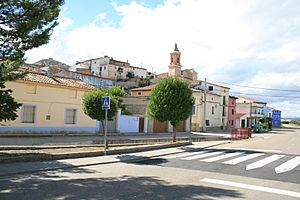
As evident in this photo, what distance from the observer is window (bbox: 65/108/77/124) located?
2823 centimetres

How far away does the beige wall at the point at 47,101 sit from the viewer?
954 inches

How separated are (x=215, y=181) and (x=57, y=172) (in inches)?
204

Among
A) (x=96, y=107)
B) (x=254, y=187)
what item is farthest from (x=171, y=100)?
(x=254, y=187)

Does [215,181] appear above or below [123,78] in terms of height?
below

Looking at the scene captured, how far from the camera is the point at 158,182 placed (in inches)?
344

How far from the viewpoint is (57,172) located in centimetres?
998

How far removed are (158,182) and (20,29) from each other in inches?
275

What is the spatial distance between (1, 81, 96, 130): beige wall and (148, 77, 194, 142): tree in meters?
10.8

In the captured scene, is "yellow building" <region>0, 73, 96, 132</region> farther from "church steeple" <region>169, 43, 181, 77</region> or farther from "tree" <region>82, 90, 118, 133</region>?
"church steeple" <region>169, 43, 181, 77</region>

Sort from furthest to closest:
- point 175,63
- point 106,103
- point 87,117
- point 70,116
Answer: point 175,63
point 87,117
point 70,116
point 106,103

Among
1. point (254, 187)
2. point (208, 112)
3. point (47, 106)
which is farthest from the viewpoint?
point (208, 112)

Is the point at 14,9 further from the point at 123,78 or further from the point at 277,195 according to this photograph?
the point at 123,78

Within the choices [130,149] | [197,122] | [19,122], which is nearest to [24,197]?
[130,149]

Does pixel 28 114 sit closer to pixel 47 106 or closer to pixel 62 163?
pixel 47 106
